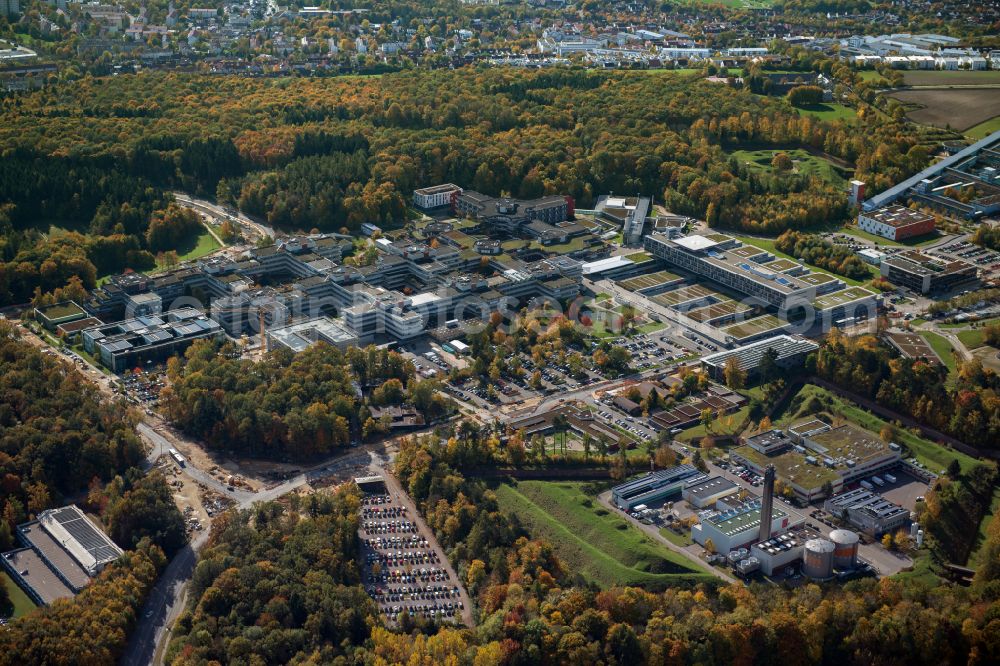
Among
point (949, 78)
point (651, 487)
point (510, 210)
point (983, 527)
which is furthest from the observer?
point (949, 78)

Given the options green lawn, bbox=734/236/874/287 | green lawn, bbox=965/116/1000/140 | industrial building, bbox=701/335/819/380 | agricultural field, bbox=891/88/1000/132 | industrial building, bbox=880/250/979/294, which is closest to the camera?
industrial building, bbox=701/335/819/380

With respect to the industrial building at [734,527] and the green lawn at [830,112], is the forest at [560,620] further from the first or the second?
the green lawn at [830,112]

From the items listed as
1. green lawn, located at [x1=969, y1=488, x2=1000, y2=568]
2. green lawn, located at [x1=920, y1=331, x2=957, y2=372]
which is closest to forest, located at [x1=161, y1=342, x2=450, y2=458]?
green lawn, located at [x1=969, y1=488, x2=1000, y2=568]

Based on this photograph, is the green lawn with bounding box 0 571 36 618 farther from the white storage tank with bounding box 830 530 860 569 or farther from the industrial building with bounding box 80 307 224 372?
the white storage tank with bounding box 830 530 860 569

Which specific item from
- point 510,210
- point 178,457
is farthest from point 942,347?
point 178,457

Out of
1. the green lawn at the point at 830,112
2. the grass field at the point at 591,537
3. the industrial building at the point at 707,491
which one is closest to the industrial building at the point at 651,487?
the industrial building at the point at 707,491

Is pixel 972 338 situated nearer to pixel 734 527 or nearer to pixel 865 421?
pixel 865 421

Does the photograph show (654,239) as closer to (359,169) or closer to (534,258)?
(534,258)
